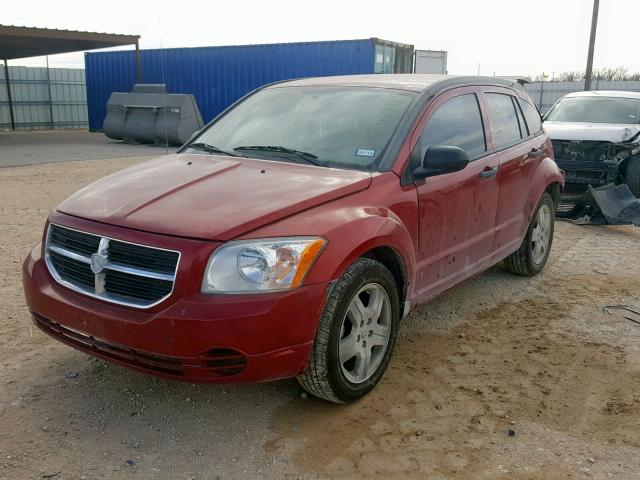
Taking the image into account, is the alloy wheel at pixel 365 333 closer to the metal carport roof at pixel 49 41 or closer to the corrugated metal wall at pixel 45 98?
the metal carport roof at pixel 49 41

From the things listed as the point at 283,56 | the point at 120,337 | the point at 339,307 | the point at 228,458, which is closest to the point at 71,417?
the point at 120,337

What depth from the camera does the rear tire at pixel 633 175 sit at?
8.80 m

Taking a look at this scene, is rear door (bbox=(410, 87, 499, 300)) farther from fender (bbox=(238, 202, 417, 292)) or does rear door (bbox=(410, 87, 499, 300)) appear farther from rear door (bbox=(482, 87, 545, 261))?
fender (bbox=(238, 202, 417, 292))

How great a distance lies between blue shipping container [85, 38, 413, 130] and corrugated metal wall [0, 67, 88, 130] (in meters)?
4.08

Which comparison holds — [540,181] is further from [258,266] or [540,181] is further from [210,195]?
[258,266]

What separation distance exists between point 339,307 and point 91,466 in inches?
52.0

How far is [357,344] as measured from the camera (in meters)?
3.20

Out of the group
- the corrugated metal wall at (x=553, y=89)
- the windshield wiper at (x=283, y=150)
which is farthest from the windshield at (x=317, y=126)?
the corrugated metal wall at (x=553, y=89)

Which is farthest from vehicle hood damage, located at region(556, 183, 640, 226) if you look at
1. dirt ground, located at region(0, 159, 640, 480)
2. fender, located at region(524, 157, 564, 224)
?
dirt ground, located at region(0, 159, 640, 480)

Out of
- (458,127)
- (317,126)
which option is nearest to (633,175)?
(458,127)

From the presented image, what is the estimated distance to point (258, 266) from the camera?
8.88ft

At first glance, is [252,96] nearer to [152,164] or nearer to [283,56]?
[152,164]

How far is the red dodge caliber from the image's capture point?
268cm

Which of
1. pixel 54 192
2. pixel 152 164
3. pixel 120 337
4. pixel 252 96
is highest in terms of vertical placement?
pixel 252 96
